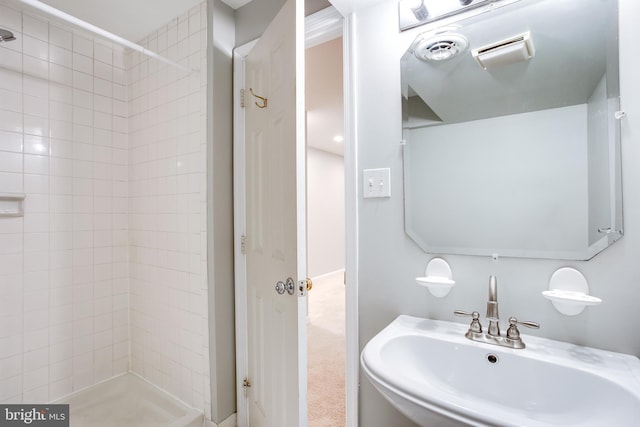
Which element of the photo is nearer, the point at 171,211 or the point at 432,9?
the point at 432,9

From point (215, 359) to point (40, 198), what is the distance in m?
1.39

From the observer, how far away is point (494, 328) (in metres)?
0.96

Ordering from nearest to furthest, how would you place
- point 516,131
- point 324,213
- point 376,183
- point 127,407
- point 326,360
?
point 516,131 < point 376,183 < point 127,407 < point 326,360 < point 324,213

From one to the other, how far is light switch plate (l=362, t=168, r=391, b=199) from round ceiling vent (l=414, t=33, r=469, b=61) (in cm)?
46

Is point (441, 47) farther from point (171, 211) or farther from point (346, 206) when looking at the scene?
point (171, 211)

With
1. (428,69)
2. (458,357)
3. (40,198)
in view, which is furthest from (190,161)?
(458,357)

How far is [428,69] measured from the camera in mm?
1146

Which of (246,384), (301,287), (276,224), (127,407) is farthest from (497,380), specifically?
(127,407)

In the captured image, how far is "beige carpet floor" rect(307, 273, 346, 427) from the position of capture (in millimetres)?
1788

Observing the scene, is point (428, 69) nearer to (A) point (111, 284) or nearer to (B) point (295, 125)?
(B) point (295, 125)

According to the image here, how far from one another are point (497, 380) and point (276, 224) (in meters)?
0.91

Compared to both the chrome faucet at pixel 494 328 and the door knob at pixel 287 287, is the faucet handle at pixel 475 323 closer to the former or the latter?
the chrome faucet at pixel 494 328

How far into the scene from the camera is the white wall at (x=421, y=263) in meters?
0.85

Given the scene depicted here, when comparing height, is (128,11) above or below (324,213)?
above
